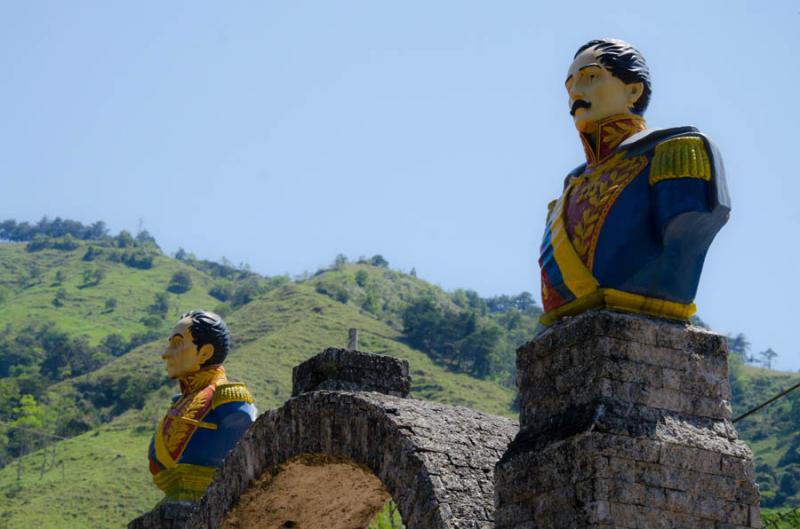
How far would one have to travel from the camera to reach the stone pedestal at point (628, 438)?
255 inches

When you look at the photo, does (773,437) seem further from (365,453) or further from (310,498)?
(365,453)

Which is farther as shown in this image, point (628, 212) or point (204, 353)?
point (204, 353)

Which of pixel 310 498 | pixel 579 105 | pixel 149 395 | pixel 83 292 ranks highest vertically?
pixel 83 292

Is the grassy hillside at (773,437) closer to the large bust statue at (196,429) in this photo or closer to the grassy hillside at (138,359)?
the grassy hillside at (138,359)

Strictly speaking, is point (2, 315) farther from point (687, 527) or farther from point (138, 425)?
point (687, 527)

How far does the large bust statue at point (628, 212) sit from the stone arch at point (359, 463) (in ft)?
3.63

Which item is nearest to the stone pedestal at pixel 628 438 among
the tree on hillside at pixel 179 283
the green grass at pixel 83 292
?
the green grass at pixel 83 292

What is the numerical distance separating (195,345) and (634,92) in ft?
17.8

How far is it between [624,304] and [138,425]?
55.6 metres

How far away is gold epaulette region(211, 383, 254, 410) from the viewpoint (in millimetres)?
11250

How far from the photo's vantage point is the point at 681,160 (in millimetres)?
7090

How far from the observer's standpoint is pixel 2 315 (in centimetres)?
9594

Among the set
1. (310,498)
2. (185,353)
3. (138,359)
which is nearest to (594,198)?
(310,498)

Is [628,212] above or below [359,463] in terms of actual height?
above
